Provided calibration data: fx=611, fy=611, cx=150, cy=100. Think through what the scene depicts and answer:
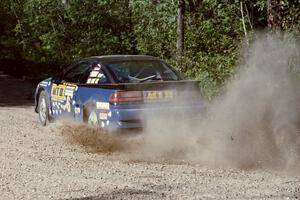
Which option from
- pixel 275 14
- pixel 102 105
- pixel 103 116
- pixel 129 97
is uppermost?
pixel 275 14

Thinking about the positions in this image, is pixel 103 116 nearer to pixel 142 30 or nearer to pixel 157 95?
pixel 157 95

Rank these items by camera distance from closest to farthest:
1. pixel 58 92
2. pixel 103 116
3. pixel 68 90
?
pixel 103 116 < pixel 68 90 < pixel 58 92

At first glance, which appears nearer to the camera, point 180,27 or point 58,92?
point 58,92

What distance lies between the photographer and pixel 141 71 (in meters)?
10.1

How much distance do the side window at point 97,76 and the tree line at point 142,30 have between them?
10.6 ft

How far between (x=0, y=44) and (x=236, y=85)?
15.3 m

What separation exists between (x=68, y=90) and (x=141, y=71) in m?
1.45

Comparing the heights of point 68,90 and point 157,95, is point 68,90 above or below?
below

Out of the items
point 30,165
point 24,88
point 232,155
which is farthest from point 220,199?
point 24,88

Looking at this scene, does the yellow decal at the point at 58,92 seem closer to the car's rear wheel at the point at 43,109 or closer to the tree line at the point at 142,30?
the car's rear wheel at the point at 43,109

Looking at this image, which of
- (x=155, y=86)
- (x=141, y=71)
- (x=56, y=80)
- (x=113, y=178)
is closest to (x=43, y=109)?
(x=56, y=80)

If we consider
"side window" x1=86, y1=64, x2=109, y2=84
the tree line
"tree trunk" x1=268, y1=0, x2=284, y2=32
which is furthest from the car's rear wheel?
"tree trunk" x1=268, y1=0, x2=284, y2=32

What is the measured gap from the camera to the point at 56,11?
870 inches

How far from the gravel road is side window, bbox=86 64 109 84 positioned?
1.16m
